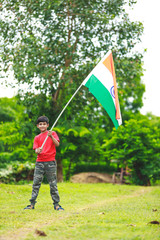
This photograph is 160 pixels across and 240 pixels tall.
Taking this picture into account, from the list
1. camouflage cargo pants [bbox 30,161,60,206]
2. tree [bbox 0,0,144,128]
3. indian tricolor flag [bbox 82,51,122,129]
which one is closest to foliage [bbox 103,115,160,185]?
tree [bbox 0,0,144,128]

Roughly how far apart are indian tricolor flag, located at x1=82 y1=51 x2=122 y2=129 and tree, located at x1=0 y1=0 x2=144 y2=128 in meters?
5.43

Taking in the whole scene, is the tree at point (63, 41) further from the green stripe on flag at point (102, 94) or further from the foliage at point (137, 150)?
the green stripe on flag at point (102, 94)

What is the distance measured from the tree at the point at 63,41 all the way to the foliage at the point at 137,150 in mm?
3029

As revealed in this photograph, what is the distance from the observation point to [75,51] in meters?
13.6

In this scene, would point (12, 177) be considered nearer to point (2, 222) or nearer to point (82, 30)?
point (82, 30)

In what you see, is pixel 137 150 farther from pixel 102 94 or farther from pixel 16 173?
pixel 102 94

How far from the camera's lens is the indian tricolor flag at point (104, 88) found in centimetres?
672

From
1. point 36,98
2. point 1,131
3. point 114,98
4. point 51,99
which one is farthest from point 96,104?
point 114,98

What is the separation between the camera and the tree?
12.6 metres

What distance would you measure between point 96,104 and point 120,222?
10594 millimetres

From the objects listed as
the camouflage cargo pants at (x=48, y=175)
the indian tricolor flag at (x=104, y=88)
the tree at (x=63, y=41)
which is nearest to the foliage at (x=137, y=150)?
the tree at (x=63, y=41)

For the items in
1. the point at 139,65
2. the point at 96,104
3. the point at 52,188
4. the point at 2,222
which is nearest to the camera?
the point at 2,222

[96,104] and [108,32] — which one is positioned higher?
[108,32]

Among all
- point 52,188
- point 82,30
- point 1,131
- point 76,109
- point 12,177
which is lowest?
point 12,177
